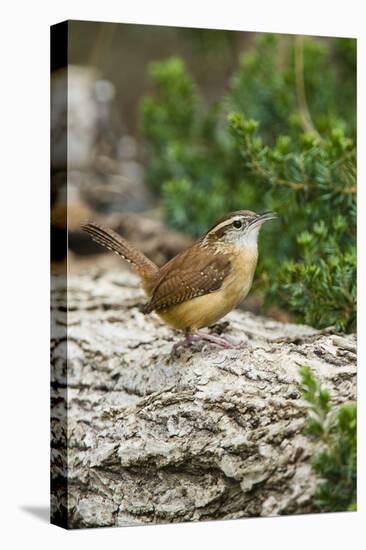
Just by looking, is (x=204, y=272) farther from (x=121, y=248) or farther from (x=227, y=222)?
(x=121, y=248)

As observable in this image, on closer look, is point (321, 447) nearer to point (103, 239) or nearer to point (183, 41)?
point (103, 239)

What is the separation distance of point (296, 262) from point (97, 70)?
1.95 m

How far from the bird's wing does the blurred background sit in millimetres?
494

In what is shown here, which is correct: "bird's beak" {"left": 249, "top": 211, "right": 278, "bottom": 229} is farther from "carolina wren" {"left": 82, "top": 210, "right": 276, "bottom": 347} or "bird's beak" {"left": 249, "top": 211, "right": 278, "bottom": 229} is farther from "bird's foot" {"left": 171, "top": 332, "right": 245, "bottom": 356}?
"bird's foot" {"left": 171, "top": 332, "right": 245, "bottom": 356}

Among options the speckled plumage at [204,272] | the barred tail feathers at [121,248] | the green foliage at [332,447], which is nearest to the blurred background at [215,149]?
the barred tail feathers at [121,248]

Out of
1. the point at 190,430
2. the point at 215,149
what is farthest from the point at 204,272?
the point at 215,149

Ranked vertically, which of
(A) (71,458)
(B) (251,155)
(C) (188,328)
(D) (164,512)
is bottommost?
(D) (164,512)

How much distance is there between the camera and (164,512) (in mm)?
4398

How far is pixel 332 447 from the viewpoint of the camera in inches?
176

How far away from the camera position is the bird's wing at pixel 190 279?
4.46 metres

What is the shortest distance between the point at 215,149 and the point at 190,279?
2039 mm

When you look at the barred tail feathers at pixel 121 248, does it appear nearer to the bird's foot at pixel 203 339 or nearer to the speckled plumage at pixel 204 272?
the speckled plumage at pixel 204 272

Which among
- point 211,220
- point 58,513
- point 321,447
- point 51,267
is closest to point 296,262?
point 211,220

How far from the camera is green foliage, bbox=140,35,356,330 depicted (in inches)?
191
